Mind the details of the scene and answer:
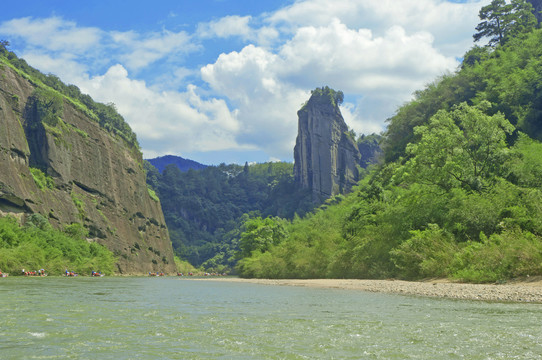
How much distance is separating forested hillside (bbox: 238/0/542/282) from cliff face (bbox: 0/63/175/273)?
5073cm

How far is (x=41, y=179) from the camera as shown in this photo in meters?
100

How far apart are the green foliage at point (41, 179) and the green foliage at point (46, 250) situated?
10085mm

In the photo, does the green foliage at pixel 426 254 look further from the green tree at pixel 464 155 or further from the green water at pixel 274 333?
the green water at pixel 274 333

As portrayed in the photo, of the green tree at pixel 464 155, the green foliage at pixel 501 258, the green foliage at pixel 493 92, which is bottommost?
the green foliage at pixel 501 258

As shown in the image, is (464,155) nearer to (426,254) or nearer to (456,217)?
(456,217)

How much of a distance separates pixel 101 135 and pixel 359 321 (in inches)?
5002

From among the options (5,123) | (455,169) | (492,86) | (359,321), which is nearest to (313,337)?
(359,321)

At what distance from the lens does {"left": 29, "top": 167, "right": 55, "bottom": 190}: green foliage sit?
96062mm

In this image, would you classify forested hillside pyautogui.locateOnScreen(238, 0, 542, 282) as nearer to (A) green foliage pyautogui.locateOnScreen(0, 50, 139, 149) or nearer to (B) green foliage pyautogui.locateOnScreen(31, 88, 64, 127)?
(B) green foliage pyautogui.locateOnScreen(31, 88, 64, 127)

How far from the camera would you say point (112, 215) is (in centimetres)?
12175

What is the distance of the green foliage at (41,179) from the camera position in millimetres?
A: 96062

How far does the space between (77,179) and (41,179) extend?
13.6 metres

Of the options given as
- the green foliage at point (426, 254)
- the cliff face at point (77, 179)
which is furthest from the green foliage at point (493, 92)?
the cliff face at point (77, 179)

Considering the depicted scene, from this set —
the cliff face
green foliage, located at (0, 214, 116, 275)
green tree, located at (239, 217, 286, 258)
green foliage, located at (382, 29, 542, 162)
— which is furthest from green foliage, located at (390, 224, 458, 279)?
the cliff face
